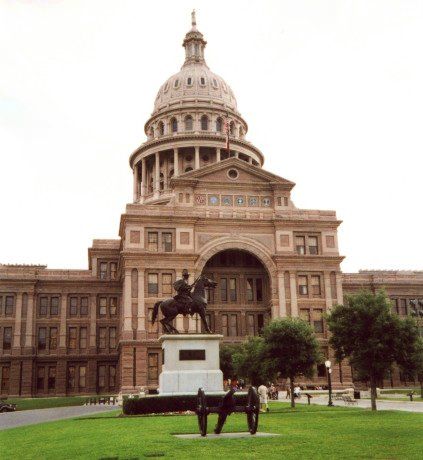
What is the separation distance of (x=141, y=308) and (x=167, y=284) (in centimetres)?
426

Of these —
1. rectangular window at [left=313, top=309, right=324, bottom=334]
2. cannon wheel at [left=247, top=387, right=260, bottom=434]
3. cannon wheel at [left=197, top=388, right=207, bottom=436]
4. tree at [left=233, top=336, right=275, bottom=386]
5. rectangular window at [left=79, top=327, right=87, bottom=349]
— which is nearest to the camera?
cannon wheel at [left=197, top=388, right=207, bottom=436]

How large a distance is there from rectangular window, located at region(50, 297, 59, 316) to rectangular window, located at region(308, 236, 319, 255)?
35592 mm

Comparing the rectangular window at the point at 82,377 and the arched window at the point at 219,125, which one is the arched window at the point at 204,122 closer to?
the arched window at the point at 219,125

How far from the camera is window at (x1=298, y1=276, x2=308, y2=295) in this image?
77.5 meters

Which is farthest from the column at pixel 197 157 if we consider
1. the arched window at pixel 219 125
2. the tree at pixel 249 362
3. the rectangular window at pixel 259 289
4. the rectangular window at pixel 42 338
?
the tree at pixel 249 362

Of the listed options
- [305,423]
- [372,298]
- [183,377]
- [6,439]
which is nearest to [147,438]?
[6,439]

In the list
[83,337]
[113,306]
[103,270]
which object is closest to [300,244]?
[113,306]

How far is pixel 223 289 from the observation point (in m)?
80.4

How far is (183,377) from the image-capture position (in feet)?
109

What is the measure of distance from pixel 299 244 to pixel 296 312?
29.0ft

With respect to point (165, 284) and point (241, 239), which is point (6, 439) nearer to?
point (165, 284)

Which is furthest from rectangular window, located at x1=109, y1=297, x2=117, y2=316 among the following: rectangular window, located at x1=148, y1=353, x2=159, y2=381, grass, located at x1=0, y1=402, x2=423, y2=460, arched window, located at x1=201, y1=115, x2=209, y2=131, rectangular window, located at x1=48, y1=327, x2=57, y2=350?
grass, located at x1=0, y1=402, x2=423, y2=460

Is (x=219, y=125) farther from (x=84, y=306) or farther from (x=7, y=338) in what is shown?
(x=7, y=338)

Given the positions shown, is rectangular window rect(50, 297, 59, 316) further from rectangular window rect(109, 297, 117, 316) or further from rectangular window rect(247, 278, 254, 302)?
rectangular window rect(247, 278, 254, 302)
